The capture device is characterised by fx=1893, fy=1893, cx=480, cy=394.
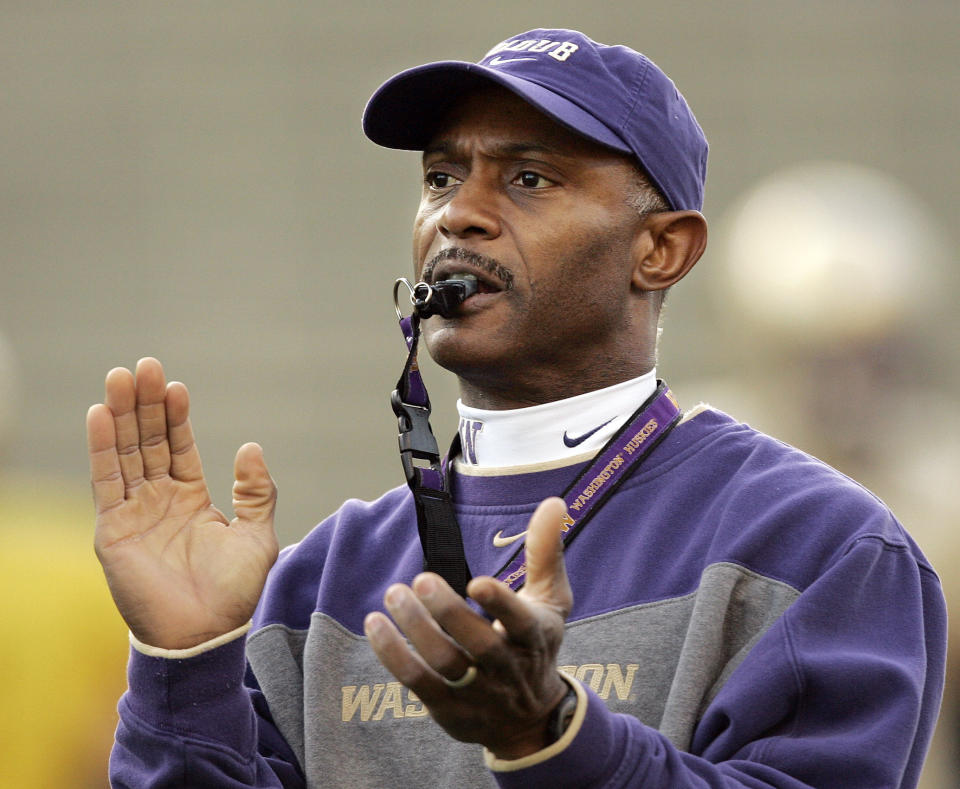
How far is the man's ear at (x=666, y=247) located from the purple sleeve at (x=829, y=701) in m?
0.71

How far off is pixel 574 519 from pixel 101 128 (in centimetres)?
547

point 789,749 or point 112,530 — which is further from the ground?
point 112,530

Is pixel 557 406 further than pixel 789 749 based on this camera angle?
Yes

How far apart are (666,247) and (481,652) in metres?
1.23

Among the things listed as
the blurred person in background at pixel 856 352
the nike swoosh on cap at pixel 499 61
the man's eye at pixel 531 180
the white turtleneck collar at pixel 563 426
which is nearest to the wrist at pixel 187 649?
the white turtleneck collar at pixel 563 426

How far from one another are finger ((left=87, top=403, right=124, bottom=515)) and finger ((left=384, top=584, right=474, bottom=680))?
779 mm

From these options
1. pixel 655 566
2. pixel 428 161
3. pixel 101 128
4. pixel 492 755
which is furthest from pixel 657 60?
pixel 492 755

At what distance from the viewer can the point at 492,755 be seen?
7.51 feet

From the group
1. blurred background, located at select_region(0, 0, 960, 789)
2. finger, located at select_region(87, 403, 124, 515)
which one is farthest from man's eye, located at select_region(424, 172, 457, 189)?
blurred background, located at select_region(0, 0, 960, 789)

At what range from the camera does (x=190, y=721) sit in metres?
2.75

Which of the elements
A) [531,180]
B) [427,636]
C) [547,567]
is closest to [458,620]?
[427,636]

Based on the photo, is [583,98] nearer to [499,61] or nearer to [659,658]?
[499,61]

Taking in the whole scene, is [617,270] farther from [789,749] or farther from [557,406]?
[789,749]

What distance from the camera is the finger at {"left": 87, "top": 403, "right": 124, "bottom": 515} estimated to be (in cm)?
279
